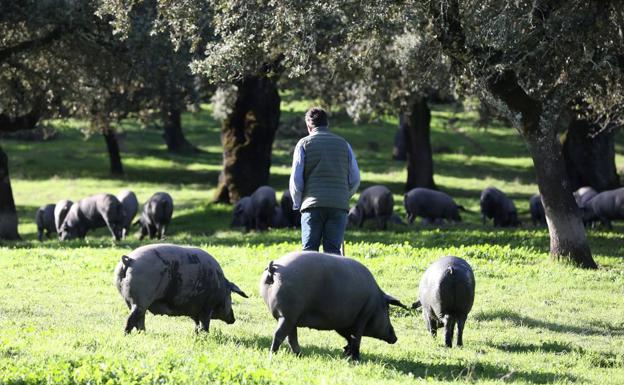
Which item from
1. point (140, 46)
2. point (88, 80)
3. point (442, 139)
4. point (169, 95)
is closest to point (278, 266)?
point (140, 46)

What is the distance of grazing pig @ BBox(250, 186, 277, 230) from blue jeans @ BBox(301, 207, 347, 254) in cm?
1955

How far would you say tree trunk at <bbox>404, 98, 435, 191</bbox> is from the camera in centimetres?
4156

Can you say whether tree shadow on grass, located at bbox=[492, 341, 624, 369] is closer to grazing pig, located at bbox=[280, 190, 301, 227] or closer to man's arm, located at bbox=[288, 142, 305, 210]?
man's arm, located at bbox=[288, 142, 305, 210]

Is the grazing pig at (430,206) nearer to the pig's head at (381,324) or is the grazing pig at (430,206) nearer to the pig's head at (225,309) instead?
the pig's head at (225,309)

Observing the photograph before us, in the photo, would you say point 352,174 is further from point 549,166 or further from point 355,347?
point 549,166

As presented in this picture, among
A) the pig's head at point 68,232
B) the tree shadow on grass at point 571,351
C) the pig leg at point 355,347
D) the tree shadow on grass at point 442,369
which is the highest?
the pig leg at point 355,347

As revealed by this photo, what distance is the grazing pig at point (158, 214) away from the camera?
1316 inches

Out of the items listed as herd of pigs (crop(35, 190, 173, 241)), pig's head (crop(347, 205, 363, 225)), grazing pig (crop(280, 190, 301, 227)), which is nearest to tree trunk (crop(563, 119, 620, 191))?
pig's head (crop(347, 205, 363, 225))

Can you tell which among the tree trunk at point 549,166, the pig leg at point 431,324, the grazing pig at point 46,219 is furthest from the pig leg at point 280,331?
the grazing pig at point 46,219

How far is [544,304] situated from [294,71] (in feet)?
20.9

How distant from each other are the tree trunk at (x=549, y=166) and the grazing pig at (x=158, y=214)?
16.0 m

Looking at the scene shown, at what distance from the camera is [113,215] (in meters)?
32.3

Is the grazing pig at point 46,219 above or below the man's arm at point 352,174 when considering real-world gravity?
below

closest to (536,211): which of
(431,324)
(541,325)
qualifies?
(541,325)
